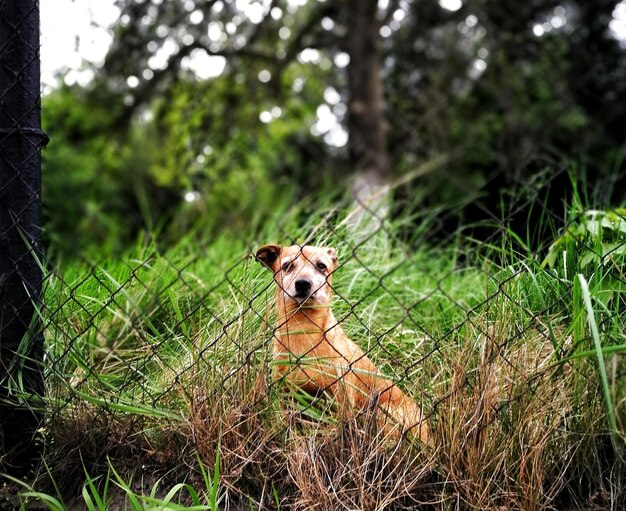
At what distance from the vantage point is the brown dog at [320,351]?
1865 millimetres

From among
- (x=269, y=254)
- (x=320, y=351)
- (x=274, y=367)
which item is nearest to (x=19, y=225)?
(x=269, y=254)

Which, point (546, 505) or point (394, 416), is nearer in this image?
point (546, 505)

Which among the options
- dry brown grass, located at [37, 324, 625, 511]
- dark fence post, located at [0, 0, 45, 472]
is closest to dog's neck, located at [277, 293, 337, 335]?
dry brown grass, located at [37, 324, 625, 511]

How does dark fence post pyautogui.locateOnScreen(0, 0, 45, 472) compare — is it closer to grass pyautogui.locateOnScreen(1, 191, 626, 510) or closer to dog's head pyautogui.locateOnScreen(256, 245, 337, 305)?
grass pyautogui.locateOnScreen(1, 191, 626, 510)

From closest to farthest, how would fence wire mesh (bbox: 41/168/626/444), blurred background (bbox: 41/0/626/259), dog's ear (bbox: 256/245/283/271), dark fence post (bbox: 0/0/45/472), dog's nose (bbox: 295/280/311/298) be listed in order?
1. fence wire mesh (bbox: 41/168/626/444)
2. dark fence post (bbox: 0/0/45/472)
3. dog's nose (bbox: 295/280/311/298)
4. dog's ear (bbox: 256/245/283/271)
5. blurred background (bbox: 41/0/626/259)

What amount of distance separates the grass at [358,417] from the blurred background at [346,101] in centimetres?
200

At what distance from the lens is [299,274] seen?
2.18m

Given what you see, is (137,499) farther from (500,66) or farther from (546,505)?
(500,66)

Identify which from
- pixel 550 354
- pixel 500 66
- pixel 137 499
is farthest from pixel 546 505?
pixel 500 66

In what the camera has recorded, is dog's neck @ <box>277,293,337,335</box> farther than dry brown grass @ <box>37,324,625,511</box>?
Yes

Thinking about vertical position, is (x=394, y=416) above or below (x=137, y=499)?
above

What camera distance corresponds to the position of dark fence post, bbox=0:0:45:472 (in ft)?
6.63

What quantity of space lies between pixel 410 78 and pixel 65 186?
6.11 meters

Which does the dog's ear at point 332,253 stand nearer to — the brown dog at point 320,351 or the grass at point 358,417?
the brown dog at point 320,351
